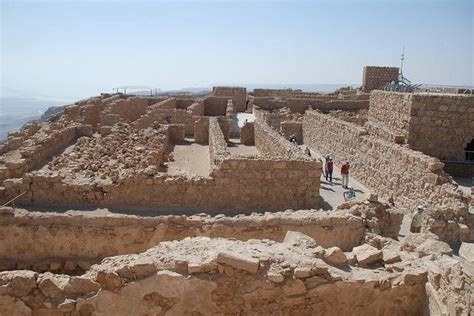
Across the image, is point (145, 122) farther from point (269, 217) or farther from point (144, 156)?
point (269, 217)

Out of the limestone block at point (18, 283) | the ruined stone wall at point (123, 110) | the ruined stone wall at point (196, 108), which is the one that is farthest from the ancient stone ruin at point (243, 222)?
the ruined stone wall at point (196, 108)

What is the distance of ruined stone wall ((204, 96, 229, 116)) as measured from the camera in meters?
30.3

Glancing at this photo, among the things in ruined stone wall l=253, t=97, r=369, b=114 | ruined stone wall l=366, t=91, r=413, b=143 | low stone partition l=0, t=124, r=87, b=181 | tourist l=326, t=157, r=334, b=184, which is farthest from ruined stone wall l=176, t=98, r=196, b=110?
tourist l=326, t=157, r=334, b=184

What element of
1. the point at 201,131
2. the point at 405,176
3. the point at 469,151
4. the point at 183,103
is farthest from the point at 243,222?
the point at 183,103

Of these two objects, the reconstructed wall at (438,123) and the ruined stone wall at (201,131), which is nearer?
the reconstructed wall at (438,123)

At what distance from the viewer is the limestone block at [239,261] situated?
461cm

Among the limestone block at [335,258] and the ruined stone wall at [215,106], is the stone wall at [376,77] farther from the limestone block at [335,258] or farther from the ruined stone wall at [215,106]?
the limestone block at [335,258]

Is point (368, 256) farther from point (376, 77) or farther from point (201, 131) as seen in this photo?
point (376, 77)

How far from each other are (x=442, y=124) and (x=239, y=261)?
38.1 ft

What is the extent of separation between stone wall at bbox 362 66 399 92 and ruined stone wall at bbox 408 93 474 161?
21021 millimetres

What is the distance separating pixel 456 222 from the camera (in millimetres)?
8734

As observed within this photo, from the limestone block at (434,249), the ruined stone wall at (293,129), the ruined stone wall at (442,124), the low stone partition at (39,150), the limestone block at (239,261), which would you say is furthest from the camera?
the ruined stone wall at (293,129)

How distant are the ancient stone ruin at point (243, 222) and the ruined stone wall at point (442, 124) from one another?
4cm

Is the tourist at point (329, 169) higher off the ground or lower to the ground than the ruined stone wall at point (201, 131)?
lower
